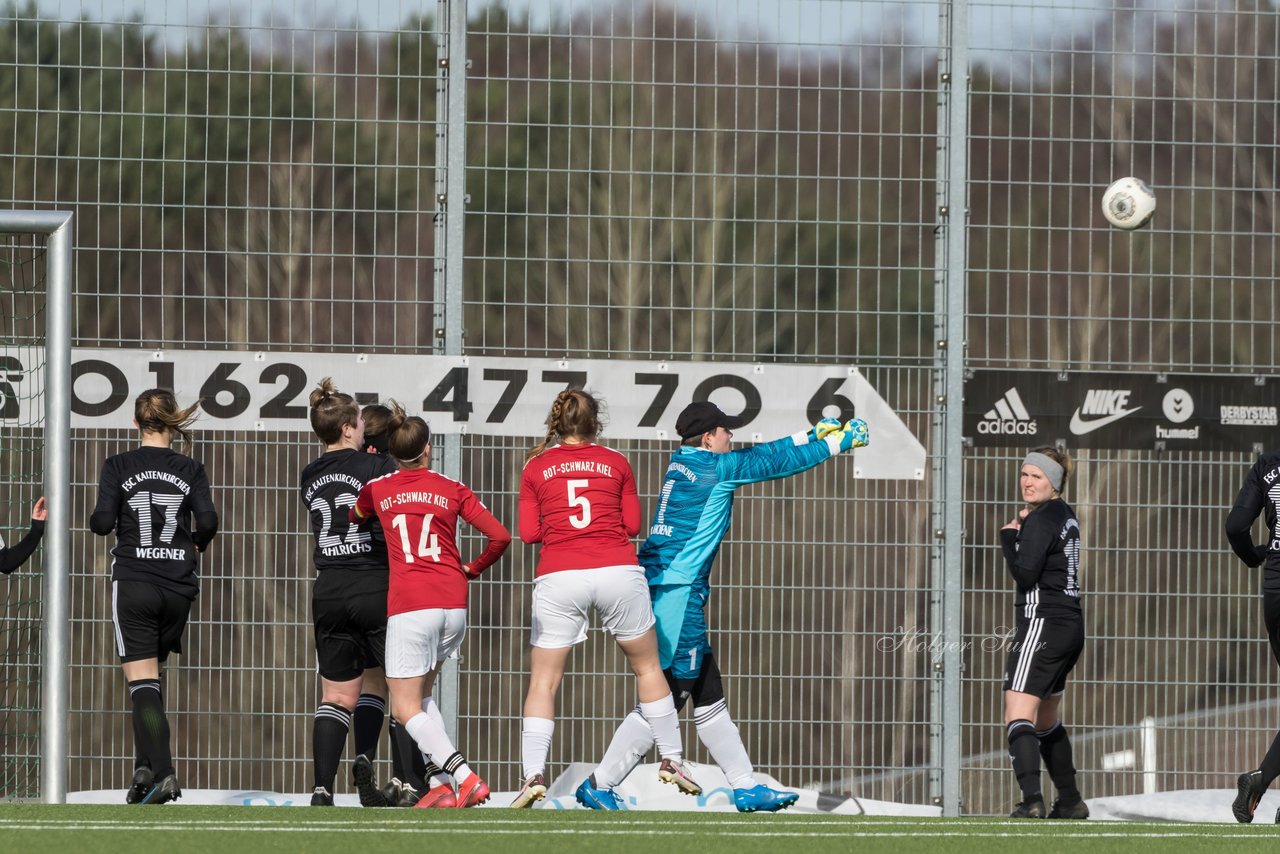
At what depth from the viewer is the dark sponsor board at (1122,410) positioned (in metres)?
8.89

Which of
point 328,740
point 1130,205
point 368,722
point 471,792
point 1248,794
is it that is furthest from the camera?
point 1130,205

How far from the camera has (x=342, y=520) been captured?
7184mm

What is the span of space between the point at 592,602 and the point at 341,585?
1155 mm

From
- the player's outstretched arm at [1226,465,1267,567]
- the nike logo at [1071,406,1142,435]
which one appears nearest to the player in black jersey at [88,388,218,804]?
the player's outstretched arm at [1226,465,1267,567]

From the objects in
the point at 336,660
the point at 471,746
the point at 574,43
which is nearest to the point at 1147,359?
the point at 574,43

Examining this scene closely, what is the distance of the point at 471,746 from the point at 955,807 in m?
2.47

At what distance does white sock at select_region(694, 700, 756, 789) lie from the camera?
6855 mm

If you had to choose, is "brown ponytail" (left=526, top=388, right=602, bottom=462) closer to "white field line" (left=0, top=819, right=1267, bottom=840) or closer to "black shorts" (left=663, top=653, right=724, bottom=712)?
"black shorts" (left=663, top=653, right=724, bottom=712)

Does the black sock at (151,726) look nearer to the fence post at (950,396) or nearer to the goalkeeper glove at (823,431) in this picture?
the goalkeeper glove at (823,431)

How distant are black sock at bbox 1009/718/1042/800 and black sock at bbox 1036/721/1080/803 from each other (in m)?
0.17

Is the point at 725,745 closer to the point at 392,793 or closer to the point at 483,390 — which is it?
the point at 392,793

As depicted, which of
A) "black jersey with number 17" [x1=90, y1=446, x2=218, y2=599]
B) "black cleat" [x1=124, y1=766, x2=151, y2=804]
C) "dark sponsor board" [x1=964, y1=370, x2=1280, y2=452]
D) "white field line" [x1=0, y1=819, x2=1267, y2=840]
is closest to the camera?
"white field line" [x1=0, y1=819, x2=1267, y2=840]

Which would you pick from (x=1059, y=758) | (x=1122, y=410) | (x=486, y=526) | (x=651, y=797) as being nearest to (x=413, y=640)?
(x=486, y=526)

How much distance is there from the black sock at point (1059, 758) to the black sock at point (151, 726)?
3.67 m
